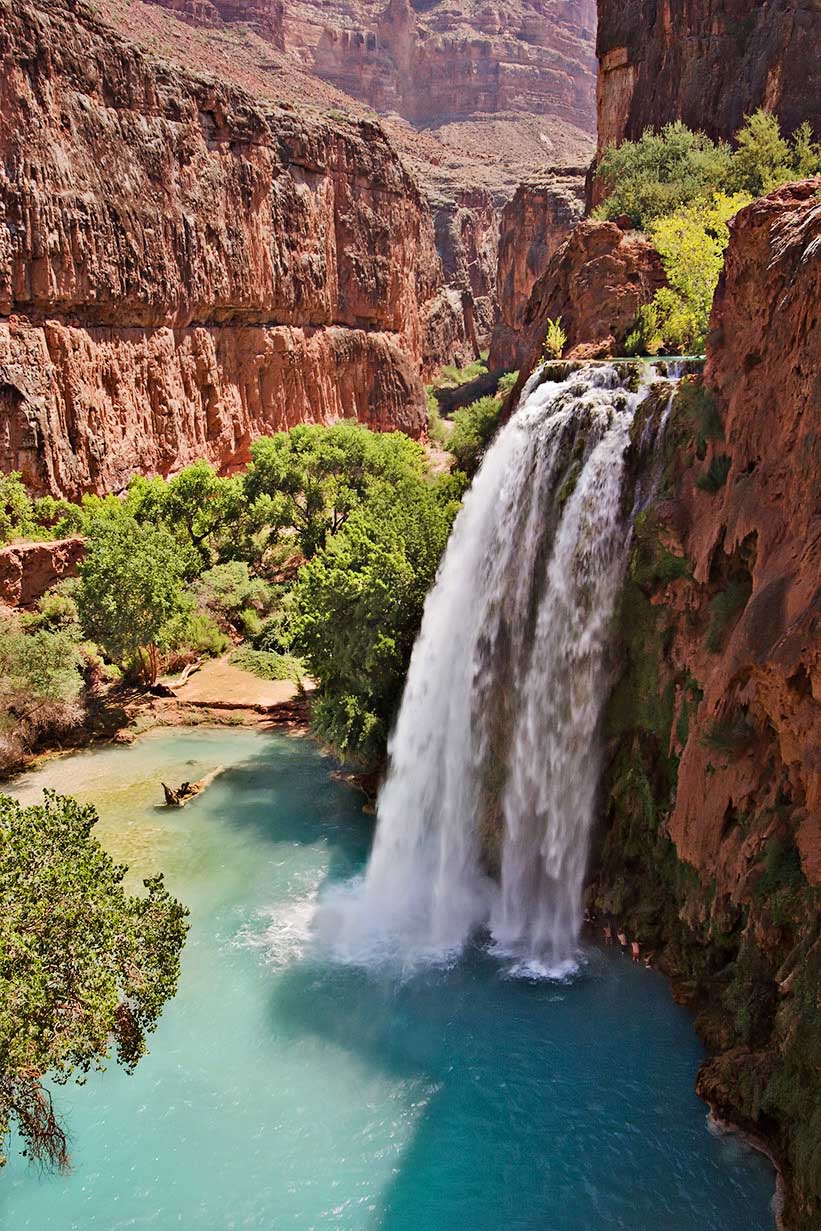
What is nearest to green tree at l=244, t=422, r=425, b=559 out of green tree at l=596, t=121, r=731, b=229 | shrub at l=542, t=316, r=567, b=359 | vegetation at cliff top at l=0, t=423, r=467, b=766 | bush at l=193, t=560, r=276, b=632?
vegetation at cliff top at l=0, t=423, r=467, b=766

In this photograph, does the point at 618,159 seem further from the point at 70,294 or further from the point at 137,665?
the point at 137,665

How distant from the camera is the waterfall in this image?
554 inches

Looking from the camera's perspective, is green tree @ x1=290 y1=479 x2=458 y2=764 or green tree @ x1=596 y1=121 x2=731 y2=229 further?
green tree @ x1=596 y1=121 x2=731 y2=229

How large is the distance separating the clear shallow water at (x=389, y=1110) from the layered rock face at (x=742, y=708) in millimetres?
984

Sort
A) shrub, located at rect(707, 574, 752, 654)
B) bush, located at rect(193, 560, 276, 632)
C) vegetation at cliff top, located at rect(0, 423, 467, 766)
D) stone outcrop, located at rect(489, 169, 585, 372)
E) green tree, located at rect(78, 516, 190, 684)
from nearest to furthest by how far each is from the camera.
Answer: shrub, located at rect(707, 574, 752, 654) → vegetation at cliff top, located at rect(0, 423, 467, 766) → green tree, located at rect(78, 516, 190, 684) → bush, located at rect(193, 560, 276, 632) → stone outcrop, located at rect(489, 169, 585, 372)

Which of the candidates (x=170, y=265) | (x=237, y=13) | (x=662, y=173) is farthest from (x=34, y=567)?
(x=237, y=13)

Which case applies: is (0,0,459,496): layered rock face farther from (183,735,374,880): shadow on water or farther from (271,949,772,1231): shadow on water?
(271,949,772,1231): shadow on water

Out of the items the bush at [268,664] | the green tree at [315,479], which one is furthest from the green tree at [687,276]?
the bush at [268,664]

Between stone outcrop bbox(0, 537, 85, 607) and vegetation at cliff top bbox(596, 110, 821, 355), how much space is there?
1741 centimetres

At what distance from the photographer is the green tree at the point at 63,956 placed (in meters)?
7.93

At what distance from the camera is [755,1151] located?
999 centimetres

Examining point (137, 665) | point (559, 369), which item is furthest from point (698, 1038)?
point (137, 665)

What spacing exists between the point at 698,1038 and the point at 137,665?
732 inches

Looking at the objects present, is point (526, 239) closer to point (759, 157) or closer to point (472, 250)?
point (472, 250)
